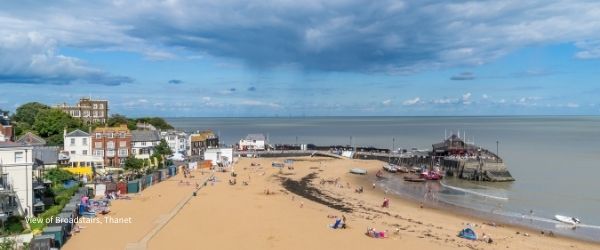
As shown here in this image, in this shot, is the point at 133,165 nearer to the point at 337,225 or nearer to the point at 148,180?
the point at 148,180

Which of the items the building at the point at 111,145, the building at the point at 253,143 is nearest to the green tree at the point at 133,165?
the building at the point at 111,145

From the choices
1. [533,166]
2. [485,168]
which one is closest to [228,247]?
[485,168]

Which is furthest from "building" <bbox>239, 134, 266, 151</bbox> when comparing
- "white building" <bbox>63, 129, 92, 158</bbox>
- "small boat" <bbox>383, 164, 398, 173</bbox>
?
"white building" <bbox>63, 129, 92, 158</bbox>

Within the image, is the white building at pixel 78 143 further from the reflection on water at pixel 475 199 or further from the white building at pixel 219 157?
the reflection on water at pixel 475 199

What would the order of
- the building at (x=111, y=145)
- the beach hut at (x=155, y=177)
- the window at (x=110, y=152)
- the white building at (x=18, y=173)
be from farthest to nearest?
1. the window at (x=110, y=152)
2. the building at (x=111, y=145)
3. the beach hut at (x=155, y=177)
4. the white building at (x=18, y=173)

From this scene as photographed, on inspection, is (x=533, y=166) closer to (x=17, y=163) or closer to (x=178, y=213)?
(x=178, y=213)

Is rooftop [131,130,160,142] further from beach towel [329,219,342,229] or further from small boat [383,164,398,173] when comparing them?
beach towel [329,219,342,229]

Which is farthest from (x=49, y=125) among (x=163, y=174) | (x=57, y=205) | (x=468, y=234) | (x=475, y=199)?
(x=468, y=234)
